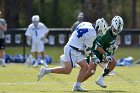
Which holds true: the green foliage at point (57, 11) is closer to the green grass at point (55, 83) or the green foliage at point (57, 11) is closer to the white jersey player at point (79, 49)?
the green grass at point (55, 83)

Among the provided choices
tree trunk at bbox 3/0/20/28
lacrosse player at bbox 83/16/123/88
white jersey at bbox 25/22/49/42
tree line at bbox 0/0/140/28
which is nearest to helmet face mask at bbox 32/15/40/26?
white jersey at bbox 25/22/49/42

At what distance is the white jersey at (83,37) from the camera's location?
16.5 m

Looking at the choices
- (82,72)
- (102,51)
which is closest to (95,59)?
(102,51)

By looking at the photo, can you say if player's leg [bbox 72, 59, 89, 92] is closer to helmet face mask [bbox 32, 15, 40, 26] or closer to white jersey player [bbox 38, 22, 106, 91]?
white jersey player [bbox 38, 22, 106, 91]

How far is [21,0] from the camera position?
162ft

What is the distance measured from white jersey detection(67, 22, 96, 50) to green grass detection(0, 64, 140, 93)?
3.66ft

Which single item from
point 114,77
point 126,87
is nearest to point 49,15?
point 114,77

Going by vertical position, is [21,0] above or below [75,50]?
below

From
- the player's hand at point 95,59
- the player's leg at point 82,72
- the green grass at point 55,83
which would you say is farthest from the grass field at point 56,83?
the player's hand at point 95,59

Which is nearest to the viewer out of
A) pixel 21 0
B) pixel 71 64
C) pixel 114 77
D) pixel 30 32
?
pixel 71 64

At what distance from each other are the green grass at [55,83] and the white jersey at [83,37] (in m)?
1.12

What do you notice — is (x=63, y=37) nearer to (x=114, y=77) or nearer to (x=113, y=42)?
(x=114, y=77)

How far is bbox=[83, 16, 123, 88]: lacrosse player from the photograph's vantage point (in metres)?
16.9

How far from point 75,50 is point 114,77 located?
16.8 ft
